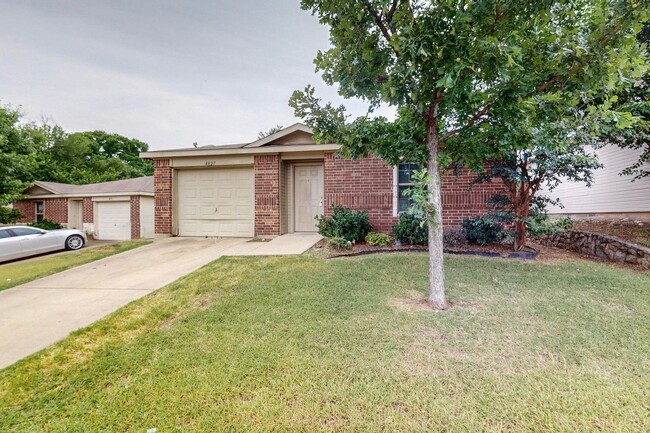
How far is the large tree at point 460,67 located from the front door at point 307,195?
17.3 feet

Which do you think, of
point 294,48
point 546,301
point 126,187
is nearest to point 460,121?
point 546,301

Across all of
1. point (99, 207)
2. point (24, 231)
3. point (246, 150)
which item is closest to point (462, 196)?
point (246, 150)

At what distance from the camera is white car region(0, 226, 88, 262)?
29.1 ft

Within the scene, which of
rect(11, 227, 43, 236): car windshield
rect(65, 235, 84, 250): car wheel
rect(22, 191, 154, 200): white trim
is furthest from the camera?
rect(22, 191, 154, 200): white trim

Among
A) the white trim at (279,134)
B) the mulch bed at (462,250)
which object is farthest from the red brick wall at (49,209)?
the mulch bed at (462,250)

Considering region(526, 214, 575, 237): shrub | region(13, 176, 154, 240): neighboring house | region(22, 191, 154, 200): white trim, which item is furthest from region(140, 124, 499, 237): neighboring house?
region(13, 176, 154, 240): neighboring house

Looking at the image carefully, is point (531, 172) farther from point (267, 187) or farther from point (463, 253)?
point (267, 187)

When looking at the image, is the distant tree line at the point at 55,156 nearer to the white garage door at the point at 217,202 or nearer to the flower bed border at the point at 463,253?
the white garage door at the point at 217,202

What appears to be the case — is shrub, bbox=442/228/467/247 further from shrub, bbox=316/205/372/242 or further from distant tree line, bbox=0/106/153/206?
distant tree line, bbox=0/106/153/206

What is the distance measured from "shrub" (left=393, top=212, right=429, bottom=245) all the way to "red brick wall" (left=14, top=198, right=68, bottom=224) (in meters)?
18.5

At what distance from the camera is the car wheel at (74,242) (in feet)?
34.4

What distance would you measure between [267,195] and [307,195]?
4.33ft

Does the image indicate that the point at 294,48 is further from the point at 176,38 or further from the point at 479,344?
the point at 479,344

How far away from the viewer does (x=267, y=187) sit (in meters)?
9.07
